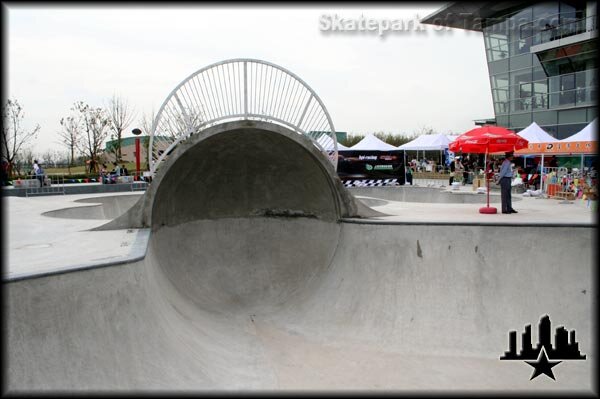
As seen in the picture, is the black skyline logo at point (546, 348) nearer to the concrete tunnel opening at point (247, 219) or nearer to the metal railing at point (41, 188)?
the concrete tunnel opening at point (247, 219)

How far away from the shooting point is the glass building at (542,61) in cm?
2700

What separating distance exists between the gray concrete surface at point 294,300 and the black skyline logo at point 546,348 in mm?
155

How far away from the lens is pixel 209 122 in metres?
9.55

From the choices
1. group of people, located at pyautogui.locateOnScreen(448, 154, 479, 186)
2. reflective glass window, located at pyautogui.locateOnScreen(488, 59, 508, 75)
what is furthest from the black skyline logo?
reflective glass window, located at pyautogui.locateOnScreen(488, 59, 508, 75)

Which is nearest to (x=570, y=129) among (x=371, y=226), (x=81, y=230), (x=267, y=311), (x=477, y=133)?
(x=477, y=133)

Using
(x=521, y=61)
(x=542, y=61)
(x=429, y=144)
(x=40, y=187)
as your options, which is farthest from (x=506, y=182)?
(x=521, y=61)

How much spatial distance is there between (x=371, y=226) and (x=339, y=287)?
152 centimetres

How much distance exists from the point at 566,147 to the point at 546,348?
11.5 meters

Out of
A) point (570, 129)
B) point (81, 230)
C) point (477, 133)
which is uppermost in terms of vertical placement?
point (570, 129)

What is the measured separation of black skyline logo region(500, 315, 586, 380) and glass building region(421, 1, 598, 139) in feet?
73.3

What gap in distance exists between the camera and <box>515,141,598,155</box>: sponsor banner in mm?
15883

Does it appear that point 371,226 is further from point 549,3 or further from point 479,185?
point 549,3

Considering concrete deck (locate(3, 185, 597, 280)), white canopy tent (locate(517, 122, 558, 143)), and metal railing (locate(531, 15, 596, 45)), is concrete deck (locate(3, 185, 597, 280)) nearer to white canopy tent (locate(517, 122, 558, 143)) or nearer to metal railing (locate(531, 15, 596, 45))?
white canopy tent (locate(517, 122, 558, 143))

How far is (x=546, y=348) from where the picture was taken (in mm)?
7707
